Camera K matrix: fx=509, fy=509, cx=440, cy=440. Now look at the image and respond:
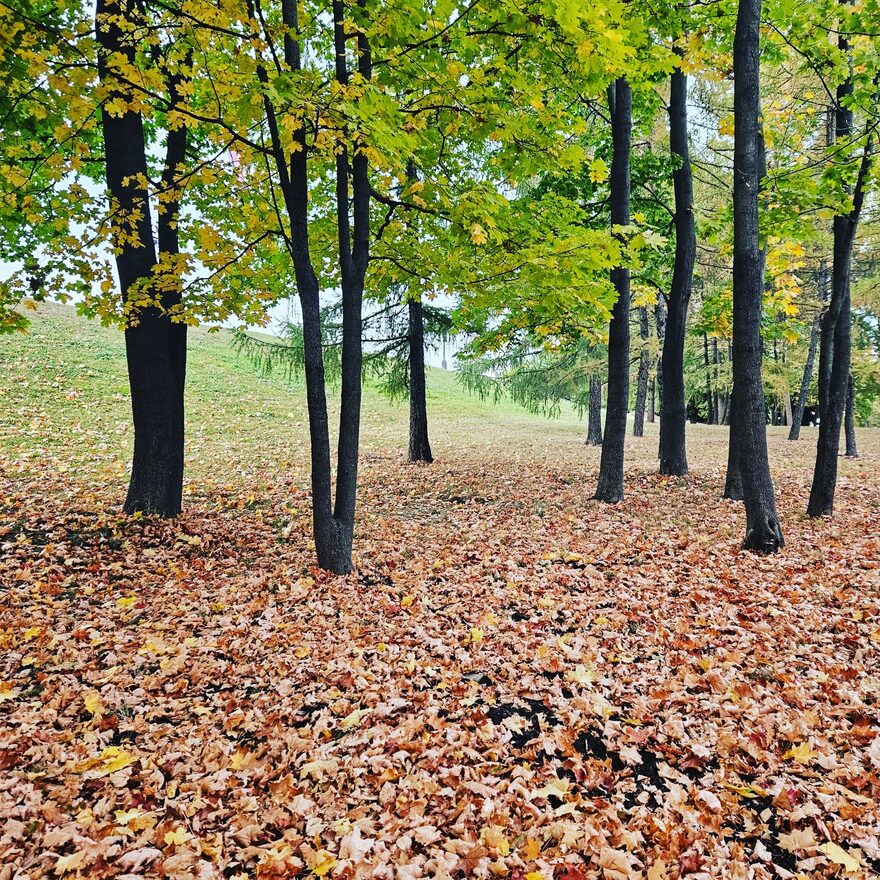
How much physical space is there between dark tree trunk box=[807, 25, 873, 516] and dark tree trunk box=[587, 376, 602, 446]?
910 cm

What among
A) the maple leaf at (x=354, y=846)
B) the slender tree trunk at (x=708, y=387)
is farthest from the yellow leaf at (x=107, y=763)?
the slender tree trunk at (x=708, y=387)

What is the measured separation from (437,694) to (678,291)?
32.2ft

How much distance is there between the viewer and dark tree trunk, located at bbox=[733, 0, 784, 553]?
6500 millimetres

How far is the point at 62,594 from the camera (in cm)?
521

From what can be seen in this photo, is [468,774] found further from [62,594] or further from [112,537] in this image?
[112,537]

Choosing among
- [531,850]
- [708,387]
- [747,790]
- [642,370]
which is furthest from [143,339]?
[708,387]

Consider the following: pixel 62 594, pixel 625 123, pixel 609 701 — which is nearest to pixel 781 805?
pixel 609 701

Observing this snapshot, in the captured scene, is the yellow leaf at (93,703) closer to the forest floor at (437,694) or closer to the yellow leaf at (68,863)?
the forest floor at (437,694)

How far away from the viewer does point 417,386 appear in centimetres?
1267

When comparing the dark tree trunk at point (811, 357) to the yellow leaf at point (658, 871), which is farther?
the dark tree trunk at point (811, 357)

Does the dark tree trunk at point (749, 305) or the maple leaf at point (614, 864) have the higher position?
the dark tree trunk at point (749, 305)

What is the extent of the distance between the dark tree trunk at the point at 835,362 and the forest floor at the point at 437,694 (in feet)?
1.97

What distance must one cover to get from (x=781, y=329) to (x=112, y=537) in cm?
1285

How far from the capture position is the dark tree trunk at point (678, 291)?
10.4m
